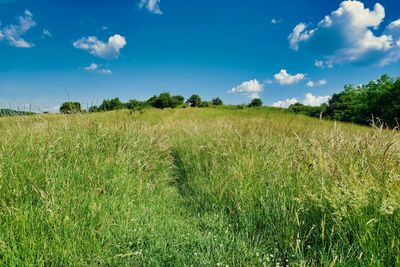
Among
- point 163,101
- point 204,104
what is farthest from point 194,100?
point 163,101

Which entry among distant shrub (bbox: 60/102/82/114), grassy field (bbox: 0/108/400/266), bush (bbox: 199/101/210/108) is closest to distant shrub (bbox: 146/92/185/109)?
bush (bbox: 199/101/210/108)

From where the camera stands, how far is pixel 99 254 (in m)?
2.54

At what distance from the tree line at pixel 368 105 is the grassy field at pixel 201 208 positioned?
18998mm

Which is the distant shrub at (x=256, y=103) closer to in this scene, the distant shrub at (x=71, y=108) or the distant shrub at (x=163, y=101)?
the distant shrub at (x=163, y=101)

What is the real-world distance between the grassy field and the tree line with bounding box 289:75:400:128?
1900cm

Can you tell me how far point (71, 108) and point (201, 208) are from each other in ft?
12.4

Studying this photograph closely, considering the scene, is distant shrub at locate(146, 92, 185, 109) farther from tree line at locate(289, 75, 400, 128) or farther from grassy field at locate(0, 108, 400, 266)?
grassy field at locate(0, 108, 400, 266)

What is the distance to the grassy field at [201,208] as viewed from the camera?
2.30 m

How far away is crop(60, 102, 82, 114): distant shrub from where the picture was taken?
605 cm

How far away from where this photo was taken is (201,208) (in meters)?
4.14

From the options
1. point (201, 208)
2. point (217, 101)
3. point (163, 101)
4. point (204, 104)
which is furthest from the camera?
point (217, 101)

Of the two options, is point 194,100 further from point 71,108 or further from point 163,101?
point 71,108

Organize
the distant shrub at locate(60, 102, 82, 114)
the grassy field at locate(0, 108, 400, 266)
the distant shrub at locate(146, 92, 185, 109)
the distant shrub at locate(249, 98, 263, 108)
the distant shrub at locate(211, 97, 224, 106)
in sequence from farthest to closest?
the distant shrub at locate(211, 97, 224, 106) < the distant shrub at locate(146, 92, 185, 109) < the distant shrub at locate(249, 98, 263, 108) < the distant shrub at locate(60, 102, 82, 114) < the grassy field at locate(0, 108, 400, 266)

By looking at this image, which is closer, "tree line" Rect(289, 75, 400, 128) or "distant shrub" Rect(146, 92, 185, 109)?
"tree line" Rect(289, 75, 400, 128)
